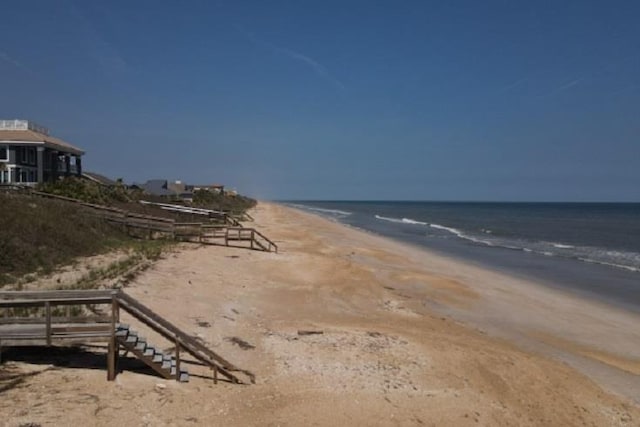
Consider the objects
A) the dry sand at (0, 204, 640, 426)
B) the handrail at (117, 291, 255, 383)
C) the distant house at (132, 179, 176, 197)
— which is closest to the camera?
the dry sand at (0, 204, 640, 426)

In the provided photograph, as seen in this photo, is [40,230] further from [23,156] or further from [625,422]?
[23,156]

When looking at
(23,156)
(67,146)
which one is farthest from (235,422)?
(67,146)

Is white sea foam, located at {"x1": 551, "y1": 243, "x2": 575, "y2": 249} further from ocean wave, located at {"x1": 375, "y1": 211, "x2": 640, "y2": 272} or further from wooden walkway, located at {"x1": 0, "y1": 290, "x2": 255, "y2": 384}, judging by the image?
wooden walkway, located at {"x1": 0, "y1": 290, "x2": 255, "y2": 384}

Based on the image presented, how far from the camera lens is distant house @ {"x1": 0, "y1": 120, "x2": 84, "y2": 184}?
37.0 meters

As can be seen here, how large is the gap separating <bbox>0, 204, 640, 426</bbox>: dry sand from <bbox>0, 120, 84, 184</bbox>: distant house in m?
24.7

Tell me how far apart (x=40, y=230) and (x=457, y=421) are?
625 inches

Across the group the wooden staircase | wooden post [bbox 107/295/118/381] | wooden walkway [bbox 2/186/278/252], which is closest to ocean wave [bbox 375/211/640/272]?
wooden walkway [bbox 2/186/278/252]

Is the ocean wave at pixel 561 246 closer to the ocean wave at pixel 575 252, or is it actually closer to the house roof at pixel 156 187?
the ocean wave at pixel 575 252

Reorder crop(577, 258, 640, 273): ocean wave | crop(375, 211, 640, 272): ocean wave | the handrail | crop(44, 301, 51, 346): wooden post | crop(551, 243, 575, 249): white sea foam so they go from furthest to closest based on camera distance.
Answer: crop(551, 243, 575, 249): white sea foam
crop(375, 211, 640, 272): ocean wave
crop(577, 258, 640, 273): ocean wave
the handrail
crop(44, 301, 51, 346): wooden post

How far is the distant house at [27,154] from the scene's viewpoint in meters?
37.0

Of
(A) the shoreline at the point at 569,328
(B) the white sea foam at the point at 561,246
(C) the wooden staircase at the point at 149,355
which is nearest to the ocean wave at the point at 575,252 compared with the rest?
(B) the white sea foam at the point at 561,246

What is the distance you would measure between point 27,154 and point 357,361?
125 ft

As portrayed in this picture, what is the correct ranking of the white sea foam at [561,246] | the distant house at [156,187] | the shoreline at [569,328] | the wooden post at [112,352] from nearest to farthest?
the wooden post at [112,352]
the shoreline at [569,328]
the white sea foam at [561,246]
the distant house at [156,187]

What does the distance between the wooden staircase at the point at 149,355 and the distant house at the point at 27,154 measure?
3406 centimetres
